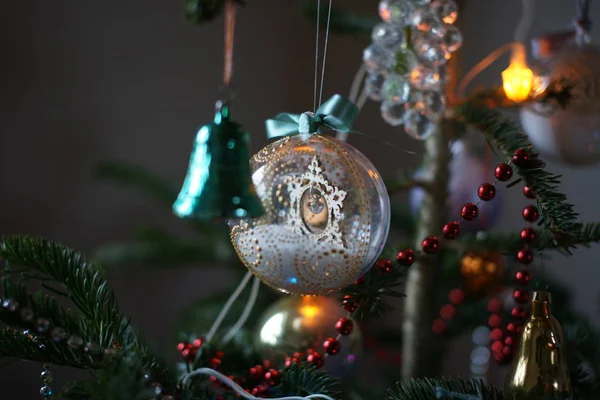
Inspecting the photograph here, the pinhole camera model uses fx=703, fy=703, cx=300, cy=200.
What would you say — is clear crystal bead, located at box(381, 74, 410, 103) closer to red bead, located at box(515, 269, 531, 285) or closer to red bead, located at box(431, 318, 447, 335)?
red bead, located at box(515, 269, 531, 285)

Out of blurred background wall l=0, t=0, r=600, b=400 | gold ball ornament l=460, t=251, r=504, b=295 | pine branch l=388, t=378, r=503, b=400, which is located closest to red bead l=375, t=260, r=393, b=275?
pine branch l=388, t=378, r=503, b=400

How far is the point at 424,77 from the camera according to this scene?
769mm

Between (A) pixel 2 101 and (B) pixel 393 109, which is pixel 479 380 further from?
(A) pixel 2 101

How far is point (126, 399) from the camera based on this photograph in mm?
449

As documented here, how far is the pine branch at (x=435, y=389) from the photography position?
1.86ft

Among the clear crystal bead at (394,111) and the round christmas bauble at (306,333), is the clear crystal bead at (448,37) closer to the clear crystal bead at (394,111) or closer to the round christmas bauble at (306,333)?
the clear crystal bead at (394,111)

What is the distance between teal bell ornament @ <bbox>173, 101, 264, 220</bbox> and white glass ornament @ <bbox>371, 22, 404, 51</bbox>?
288 mm

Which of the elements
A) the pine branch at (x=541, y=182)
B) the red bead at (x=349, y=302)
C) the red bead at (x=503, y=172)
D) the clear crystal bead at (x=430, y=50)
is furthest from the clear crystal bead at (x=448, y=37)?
the red bead at (x=349, y=302)

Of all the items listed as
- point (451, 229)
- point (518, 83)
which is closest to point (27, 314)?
point (451, 229)

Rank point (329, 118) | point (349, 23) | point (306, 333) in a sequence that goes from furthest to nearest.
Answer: point (349, 23) → point (306, 333) → point (329, 118)

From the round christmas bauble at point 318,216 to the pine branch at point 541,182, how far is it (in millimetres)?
130

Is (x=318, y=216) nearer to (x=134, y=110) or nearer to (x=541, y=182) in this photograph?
(x=541, y=182)

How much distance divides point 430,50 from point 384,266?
0.85 ft

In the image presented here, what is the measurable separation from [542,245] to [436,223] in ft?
0.85
